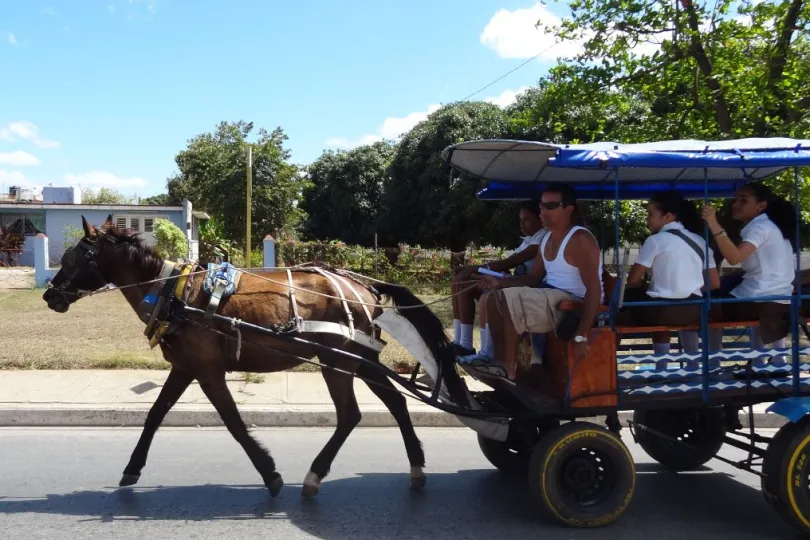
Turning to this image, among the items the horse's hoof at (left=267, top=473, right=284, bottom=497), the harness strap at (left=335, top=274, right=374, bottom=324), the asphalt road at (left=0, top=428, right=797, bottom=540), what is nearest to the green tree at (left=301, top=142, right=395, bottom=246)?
the asphalt road at (left=0, top=428, right=797, bottom=540)

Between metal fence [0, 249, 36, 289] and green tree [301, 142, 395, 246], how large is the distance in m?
12.2

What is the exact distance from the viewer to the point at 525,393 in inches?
175

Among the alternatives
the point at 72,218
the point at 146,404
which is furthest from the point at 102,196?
the point at 146,404

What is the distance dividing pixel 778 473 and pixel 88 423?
5823 mm

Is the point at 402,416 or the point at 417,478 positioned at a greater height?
the point at 402,416

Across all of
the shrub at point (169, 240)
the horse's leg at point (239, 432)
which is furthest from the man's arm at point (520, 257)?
the shrub at point (169, 240)

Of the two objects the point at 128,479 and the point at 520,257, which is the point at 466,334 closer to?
the point at 520,257

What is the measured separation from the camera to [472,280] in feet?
15.7

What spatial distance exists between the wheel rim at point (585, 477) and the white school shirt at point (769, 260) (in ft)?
4.82

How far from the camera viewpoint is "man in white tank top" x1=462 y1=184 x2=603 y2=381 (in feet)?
13.4

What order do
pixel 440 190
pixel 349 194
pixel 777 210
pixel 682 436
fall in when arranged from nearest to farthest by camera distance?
1. pixel 777 210
2. pixel 682 436
3. pixel 440 190
4. pixel 349 194

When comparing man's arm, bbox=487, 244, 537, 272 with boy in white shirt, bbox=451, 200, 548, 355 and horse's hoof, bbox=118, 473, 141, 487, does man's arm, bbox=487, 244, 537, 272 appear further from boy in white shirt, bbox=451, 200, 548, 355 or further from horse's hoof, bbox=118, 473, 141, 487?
horse's hoof, bbox=118, 473, 141, 487

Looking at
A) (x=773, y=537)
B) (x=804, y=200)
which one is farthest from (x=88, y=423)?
(x=804, y=200)

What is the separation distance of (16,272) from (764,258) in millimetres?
22034
